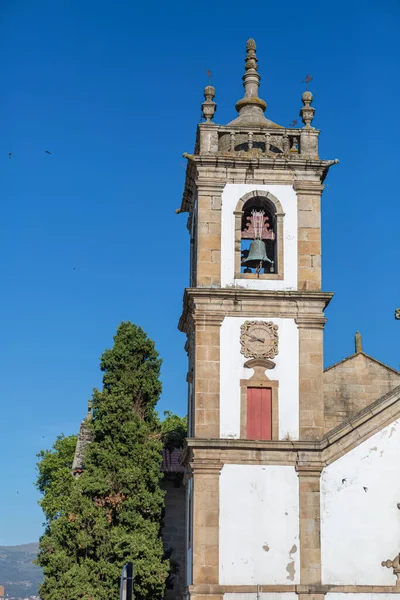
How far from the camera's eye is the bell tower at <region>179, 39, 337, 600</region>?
922 inches

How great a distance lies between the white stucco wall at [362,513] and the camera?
23.5 meters

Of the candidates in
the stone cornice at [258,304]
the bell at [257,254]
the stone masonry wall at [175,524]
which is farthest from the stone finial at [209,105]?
the stone masonry wall at [175,524]

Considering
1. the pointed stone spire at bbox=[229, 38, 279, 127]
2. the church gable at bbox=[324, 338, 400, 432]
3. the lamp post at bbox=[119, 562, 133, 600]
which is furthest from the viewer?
the church gable at bbox=[324, 338, 400, 432]

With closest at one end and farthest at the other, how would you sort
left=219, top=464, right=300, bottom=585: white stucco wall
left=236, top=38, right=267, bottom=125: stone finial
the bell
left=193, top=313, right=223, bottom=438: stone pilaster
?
left=219, top=464, right=300, bottom=585: white stucco wall → left=193, top=313, right=223, bottom=438: stone pilaster → the bell → left=236, top=38, right=267, bottom=125: stone finial

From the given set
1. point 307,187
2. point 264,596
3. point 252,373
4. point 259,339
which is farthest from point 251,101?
point 264,596

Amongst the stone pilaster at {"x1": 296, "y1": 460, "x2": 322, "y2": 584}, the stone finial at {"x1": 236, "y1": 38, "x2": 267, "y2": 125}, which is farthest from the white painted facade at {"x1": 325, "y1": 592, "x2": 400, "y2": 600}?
the stone finial at {"x1": 236, "y1": 38, "x2": 267, "y2": 125}

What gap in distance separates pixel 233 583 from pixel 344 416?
7007 millimetres

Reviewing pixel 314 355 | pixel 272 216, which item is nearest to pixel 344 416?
pixel 314 355

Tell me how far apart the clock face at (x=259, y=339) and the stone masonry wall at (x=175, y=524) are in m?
8.12

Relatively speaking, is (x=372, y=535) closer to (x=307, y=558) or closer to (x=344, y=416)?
(x=307, y=558)

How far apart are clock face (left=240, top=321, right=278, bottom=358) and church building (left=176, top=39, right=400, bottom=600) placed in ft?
0.08

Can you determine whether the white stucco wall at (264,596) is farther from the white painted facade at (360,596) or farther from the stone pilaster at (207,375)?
the stone pilaster at (207,375)

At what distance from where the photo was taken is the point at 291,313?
2498cm

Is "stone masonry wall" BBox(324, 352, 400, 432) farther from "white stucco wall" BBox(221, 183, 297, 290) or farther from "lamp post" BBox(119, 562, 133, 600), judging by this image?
"lamp post" BBox(119, 562, 133, 600)
